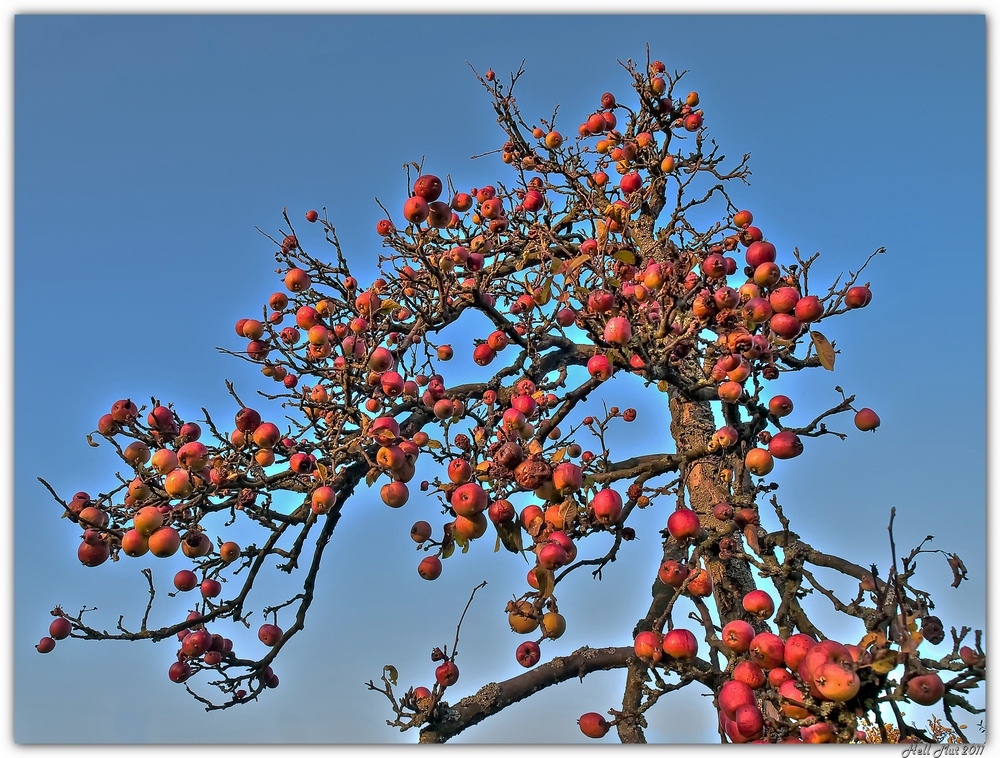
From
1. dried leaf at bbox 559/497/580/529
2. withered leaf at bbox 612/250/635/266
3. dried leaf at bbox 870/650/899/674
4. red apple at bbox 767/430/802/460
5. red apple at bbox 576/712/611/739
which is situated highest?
withered leaf at bbox 612/250/635/266

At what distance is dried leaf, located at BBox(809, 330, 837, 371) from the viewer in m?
3.54

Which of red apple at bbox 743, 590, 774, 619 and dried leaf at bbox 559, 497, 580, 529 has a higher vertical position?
dried leaf at bbox 559, 497, 580, 529

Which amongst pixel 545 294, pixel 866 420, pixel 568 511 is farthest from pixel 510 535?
pixel 866 420

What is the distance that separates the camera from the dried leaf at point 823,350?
139 inches

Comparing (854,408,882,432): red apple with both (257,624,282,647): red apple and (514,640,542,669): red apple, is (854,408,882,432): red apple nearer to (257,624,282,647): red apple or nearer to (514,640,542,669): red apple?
(514,640,542,669): red apple

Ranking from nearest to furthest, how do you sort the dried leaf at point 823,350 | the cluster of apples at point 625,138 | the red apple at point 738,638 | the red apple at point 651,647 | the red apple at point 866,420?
the red apple at point 738,638 < the red apple at point 651,647 < the dried leaf at point 823,350 < the red apple at point 866,420 < the cluster of apples at point 625,138

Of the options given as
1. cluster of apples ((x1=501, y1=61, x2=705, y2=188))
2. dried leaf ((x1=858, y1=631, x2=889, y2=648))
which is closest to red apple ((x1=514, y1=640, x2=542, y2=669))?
dried leaf ((x1=858, y1=631, x2=889, y2=648))

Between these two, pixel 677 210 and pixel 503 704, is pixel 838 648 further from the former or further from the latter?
pixel 677 210

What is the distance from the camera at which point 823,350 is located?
3.58 m

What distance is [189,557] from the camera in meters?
3.65

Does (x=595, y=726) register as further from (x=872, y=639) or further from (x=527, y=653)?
(x=872, y=639)

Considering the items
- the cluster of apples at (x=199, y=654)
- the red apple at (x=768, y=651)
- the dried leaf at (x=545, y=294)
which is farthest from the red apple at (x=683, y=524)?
the cluster of apples at (x=199, y=654)

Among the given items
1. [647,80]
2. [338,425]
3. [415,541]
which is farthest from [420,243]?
[647,80]

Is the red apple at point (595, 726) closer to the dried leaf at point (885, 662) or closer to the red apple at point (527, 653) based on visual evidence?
the red apple at point (527, 653)
